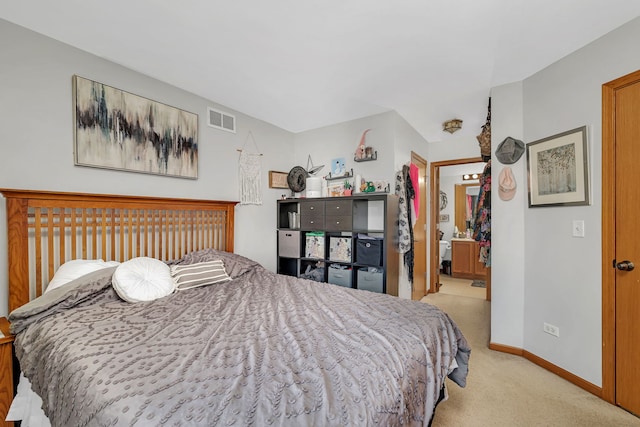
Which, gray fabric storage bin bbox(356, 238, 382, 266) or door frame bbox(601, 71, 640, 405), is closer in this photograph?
door frame bbox(601, 71, 640, 405)

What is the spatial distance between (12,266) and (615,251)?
404cm

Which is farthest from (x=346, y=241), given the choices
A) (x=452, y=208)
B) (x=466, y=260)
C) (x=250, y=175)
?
(x=452, y=208)

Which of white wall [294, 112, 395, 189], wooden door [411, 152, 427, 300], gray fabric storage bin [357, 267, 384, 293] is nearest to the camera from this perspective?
gray fabric storage bin [357, 267, 384, 293]

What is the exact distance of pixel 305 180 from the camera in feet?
12.6

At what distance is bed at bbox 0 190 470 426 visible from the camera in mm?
832

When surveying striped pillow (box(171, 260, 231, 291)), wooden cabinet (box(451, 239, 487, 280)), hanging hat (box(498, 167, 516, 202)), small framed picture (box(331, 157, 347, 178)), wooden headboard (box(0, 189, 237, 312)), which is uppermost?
small framed picture (box(331, 157, 347, 178))

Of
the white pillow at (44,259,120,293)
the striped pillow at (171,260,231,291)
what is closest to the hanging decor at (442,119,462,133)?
the striped pillow at (171,260,231,291)

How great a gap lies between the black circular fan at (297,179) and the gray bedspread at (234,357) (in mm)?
2101

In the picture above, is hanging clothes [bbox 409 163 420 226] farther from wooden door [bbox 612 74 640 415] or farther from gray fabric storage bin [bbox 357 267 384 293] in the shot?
wooden door [bbox 612 74 640 415]

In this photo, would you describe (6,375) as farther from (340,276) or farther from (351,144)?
(351,144)

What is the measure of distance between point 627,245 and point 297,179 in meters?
3.18

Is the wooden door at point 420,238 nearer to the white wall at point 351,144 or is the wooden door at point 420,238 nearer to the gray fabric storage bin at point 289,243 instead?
the white wall at point 351,144

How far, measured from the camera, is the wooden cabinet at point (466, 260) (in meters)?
5.75

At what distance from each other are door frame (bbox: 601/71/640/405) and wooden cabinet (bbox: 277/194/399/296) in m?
1.66
